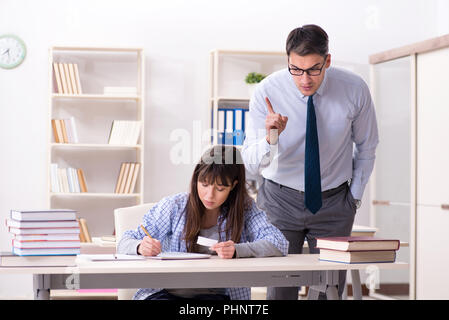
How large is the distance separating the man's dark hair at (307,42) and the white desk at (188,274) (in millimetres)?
722

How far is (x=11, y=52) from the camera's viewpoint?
4.49 m

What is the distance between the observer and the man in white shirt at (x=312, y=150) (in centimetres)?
228

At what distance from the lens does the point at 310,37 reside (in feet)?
7.15

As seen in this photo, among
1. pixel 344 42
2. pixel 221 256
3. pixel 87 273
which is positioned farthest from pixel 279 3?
pixel 87 273

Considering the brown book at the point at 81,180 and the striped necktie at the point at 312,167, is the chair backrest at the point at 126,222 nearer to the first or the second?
the striped necktie at the point at 312,167

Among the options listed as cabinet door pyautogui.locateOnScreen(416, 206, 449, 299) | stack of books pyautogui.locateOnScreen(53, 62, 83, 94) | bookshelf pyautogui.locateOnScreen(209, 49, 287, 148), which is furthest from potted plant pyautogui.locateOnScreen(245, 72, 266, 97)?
cabinet door pyautogui.locateOnScreen(416, 206, 449, 299)

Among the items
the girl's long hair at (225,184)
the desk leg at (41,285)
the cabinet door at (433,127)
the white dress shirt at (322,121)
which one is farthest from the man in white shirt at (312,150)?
the cabinet door at (433,127)

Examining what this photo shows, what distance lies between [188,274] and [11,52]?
3.24 meters

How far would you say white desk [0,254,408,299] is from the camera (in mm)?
1685

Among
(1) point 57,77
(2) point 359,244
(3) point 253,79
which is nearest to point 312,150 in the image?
(2) point 359,244

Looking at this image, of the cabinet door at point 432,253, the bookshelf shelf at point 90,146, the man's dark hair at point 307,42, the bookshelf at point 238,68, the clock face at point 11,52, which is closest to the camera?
the man's dark hair at point 307,42

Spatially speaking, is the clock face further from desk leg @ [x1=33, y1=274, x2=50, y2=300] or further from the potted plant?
desk leg @ [x1=33, y1=274, x2=50, y2=300]
